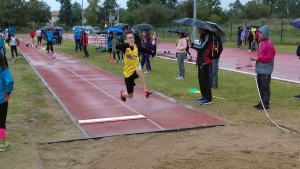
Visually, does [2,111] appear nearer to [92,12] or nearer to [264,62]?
[264,62]

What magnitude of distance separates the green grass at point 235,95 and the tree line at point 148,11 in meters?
48.9

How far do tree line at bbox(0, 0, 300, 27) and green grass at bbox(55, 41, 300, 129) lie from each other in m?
48.9

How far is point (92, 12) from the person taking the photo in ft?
344

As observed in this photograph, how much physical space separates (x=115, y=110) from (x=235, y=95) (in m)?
3.77

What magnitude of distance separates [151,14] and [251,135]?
6552 centimetres

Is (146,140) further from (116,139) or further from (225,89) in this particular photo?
(225,89)

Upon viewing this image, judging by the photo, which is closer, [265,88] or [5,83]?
[5,83]

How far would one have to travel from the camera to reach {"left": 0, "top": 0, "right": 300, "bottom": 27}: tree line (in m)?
71.3

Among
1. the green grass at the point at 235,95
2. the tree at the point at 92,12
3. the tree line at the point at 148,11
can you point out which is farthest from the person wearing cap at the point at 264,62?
the tree at the point at 92,12

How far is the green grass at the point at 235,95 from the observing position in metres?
8.64

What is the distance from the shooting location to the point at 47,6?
101500 mm

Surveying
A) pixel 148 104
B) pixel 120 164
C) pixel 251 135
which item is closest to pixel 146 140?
pixel 120 164

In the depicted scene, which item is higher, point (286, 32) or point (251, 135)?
point (286, 32)

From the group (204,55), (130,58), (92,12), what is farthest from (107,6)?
(130,58)
